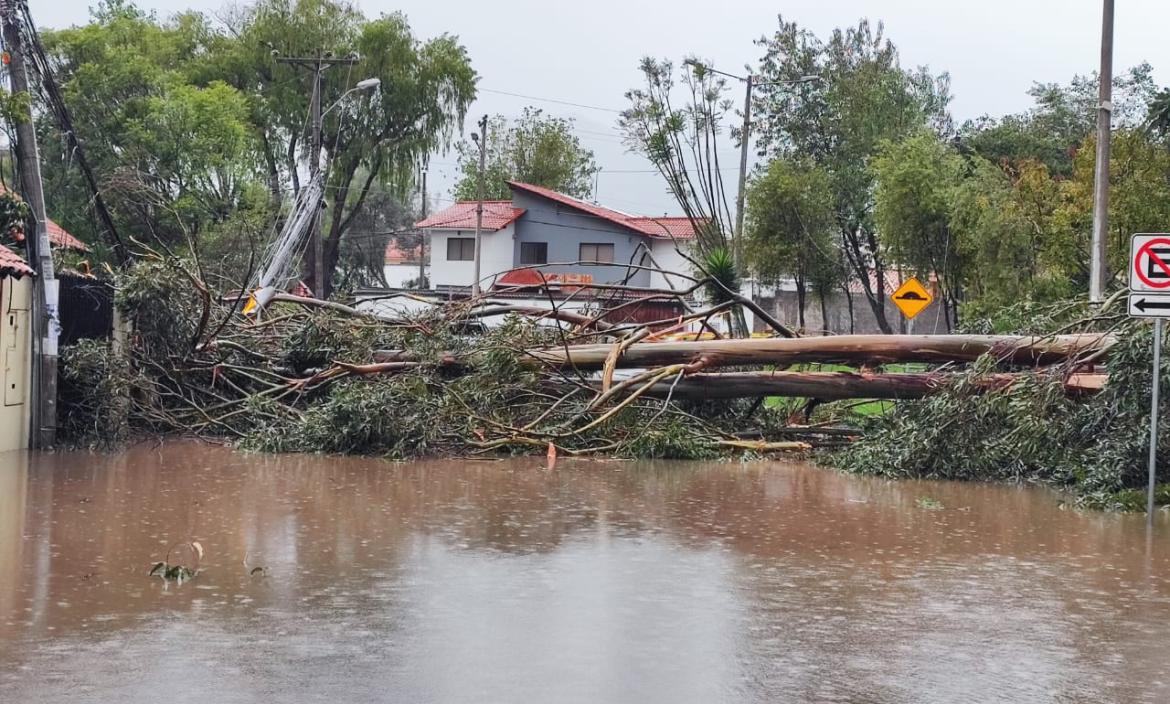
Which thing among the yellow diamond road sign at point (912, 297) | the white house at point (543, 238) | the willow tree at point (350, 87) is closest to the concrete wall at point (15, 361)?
the yellow diamond road sign at point (912, 297)

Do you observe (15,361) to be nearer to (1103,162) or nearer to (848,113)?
(1103,162)

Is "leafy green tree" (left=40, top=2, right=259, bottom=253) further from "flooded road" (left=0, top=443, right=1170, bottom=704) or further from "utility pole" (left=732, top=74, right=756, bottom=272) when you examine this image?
"flooded road" (left=0, top=443, right=1170, bottom=704)

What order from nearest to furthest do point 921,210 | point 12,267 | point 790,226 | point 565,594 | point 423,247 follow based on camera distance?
1. point 565,594
2. point 12,267
3. point 921,210
4. point 790,226
5. point 423,247

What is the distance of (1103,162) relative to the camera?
20.2 metres

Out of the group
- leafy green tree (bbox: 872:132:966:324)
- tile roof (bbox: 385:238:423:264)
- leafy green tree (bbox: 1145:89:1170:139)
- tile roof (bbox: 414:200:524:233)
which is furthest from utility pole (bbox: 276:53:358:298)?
tile roof (bbox: 385:238:423:264)

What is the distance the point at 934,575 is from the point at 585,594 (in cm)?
260

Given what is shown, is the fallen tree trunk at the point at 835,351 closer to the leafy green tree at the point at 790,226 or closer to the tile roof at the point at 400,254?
the leafy green tree at the point at 790,226

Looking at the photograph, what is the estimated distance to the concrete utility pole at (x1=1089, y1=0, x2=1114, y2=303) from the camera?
1992 centimetres

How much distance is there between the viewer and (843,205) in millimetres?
46594

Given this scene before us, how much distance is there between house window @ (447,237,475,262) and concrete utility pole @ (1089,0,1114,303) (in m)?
38.9

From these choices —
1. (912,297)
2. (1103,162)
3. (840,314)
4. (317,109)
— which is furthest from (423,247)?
(1103,162)

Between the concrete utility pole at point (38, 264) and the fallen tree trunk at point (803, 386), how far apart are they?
24.0 feet

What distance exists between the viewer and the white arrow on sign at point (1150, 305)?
1200 cm

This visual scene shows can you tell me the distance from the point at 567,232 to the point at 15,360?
135 ft
